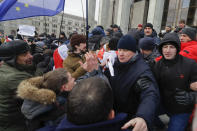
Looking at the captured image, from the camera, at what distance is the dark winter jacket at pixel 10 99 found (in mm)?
1720

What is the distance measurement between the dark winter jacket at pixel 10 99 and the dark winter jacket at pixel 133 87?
1.12 m

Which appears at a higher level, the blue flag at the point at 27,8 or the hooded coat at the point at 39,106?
the blue flag at the point at 27,8

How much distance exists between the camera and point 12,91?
173cm

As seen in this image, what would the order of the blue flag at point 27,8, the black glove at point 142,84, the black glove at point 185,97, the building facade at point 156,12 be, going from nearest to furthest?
the black glove at point 142,84
the black glove at point 185,97
the blue flag at point 27,8
the building facade at point 156,12

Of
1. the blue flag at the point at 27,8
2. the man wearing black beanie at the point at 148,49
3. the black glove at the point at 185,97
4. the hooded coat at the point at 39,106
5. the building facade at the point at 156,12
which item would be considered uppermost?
the building facade at the point at 156,12

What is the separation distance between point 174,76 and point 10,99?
2.08 m

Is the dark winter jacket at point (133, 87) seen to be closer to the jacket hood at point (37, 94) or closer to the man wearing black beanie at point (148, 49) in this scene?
the jacket hood at point (37, 94)

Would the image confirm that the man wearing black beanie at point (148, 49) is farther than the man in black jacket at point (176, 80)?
Yes

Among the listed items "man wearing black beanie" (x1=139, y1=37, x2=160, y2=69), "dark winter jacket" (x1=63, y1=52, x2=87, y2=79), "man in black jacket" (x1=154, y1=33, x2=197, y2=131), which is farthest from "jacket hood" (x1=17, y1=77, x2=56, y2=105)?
"man wearing black beanie" (x1=139, y1=37, x2=160, y2=69)

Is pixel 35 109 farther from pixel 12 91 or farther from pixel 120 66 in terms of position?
pixel 120 66

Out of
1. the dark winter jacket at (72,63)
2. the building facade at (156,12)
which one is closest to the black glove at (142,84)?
the dark winter jacket at (72,63)

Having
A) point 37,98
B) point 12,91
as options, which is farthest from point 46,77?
point 12,91

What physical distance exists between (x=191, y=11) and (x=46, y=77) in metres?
12.9

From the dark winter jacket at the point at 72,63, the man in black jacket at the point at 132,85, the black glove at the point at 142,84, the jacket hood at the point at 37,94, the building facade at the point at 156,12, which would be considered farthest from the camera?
the building facade at the point at 156,12
